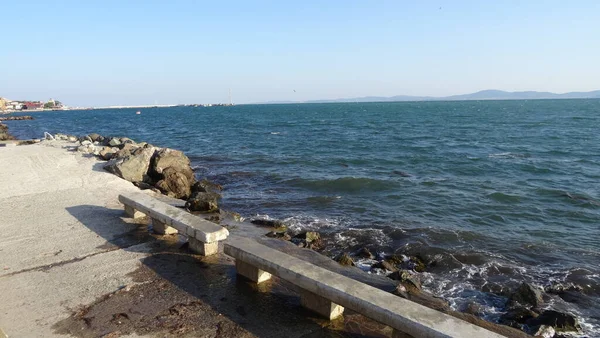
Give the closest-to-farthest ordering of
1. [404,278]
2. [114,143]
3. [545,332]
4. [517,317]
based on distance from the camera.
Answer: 1. [545,332]
2. [517,317]
3. [404,278]
4. [114,143]

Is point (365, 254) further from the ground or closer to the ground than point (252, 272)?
closer to the ground

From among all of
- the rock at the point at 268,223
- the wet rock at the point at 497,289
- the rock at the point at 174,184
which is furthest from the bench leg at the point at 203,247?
the rock at the point at 174,184

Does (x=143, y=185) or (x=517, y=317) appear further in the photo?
(x=143, y=185)

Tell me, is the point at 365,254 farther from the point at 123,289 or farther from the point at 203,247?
the point at 123,289

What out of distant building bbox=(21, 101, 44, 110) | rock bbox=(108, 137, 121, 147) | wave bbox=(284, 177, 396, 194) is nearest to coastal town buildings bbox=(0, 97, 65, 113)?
distant building bbox=(21, 101, 44, 110)

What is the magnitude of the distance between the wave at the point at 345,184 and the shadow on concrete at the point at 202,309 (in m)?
9.52

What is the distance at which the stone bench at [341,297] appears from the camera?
365 cm

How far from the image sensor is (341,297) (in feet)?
13.9

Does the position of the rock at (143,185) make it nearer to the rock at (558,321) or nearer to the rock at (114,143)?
the rock at (114,143)

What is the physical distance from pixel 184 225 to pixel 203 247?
467 mm

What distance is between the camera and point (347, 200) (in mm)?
13828

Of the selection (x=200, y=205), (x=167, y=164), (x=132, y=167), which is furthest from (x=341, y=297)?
(x=167, y=164)

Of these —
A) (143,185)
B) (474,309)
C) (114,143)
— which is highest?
(114,143)

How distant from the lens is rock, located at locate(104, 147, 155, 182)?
42.7ft
